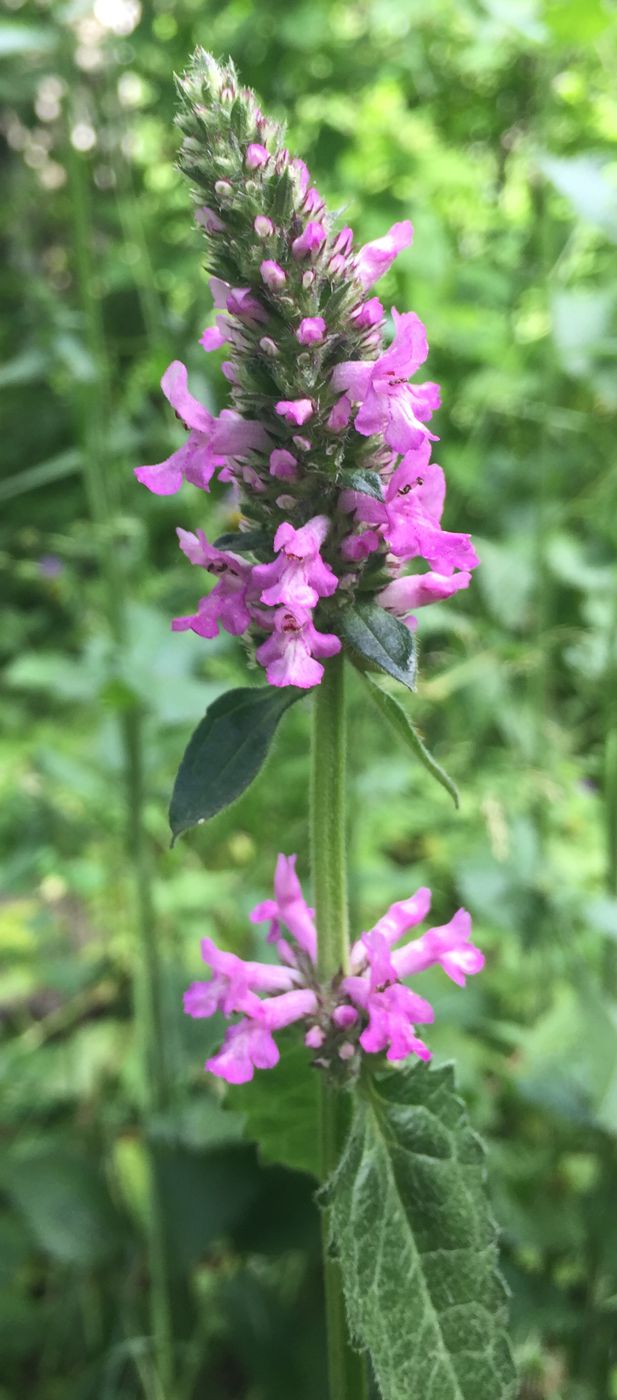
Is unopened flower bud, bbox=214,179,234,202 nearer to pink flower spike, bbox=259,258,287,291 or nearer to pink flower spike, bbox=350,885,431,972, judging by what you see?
pink flower spike, bbox=259,258,287,291

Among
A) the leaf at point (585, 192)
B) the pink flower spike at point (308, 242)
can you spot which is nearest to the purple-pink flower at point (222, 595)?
the pink flower spike at point (308, 242)

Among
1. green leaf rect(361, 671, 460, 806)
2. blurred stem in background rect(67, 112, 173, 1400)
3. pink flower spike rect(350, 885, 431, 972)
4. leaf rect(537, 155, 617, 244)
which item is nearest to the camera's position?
green leaf rect(361, 671, 460, 806)

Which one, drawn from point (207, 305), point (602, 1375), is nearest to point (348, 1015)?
point (602, 1375)

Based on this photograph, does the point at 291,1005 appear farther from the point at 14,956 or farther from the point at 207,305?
the point at 14,956

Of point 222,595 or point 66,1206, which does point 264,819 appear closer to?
point 66,1206

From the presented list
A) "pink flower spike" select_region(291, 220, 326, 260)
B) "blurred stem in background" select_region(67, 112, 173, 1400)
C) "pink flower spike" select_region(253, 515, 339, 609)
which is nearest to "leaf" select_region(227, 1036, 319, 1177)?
"pink flower spike" select_region(253, 515, 339, 609)
